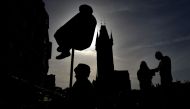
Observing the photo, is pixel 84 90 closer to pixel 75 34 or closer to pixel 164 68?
pixel 75 34

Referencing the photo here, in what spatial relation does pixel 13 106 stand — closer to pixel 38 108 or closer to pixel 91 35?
pixel 38 108

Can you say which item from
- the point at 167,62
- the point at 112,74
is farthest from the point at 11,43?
the point at 112,74

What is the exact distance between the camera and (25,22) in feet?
72.2

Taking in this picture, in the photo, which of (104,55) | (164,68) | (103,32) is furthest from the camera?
(103,32)

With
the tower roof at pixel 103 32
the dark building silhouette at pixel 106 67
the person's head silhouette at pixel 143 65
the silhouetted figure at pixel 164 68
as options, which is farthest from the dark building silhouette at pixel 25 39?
the tower roof at pixel 103 32

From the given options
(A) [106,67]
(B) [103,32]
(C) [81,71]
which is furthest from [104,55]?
(C) [81,71]

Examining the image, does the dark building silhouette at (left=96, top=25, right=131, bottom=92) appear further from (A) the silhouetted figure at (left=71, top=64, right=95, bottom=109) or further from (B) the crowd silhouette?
(A) the silhouetted figure at (left=71, top=64, right=95, bottom=109)

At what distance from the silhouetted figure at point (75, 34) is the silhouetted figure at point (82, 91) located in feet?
1.37

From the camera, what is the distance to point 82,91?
12.8ft

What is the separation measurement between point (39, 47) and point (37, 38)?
1.49 m

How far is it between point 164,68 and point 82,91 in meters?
6.31

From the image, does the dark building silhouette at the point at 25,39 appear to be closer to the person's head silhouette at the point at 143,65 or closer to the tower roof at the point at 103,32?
the person's head silhouette at the point at 143,65

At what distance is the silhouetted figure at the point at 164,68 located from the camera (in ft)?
30.0

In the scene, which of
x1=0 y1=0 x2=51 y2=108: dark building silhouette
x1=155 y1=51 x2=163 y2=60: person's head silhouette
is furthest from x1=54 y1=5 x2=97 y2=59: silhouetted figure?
x1=155 y1=51 x2=163 y2=60: person's head silhouette
